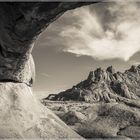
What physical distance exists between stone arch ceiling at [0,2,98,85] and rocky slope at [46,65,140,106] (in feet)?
196

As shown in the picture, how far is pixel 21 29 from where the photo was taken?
5.68 m

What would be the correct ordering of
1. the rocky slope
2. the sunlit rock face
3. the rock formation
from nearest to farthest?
the rock formation
the sunlit rock face
the rocky slope

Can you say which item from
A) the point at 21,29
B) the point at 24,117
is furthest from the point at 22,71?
the point at 21,29

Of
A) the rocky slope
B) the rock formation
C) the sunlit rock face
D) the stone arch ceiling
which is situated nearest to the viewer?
the stone arch ceiling

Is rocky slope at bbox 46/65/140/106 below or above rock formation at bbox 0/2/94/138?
above

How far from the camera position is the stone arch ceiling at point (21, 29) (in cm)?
499

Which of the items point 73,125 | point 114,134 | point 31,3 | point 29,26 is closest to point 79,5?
point 31,3

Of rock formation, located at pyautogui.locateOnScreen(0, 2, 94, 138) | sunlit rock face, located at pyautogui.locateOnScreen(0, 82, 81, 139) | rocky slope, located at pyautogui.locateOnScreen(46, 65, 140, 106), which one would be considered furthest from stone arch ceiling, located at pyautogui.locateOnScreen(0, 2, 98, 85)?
rocky slope, located at pyautogui.locateOnScreen(46, 65, 140, 106)

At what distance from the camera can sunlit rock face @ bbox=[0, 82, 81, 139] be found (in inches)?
271

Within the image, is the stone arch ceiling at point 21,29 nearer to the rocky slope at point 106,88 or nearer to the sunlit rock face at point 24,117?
the sunlit rock face at point 24,117

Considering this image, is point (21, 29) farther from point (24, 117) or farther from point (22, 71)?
point (24, 117)

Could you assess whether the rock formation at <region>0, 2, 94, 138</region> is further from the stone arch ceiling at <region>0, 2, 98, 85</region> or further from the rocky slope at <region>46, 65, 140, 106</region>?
the rocky slope at <region>46, 65, 140, 106</region>

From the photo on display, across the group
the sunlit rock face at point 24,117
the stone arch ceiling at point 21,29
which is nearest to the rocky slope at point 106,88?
the sunlit rock face at point 24,117

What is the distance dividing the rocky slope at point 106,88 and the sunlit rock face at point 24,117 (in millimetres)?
59154
